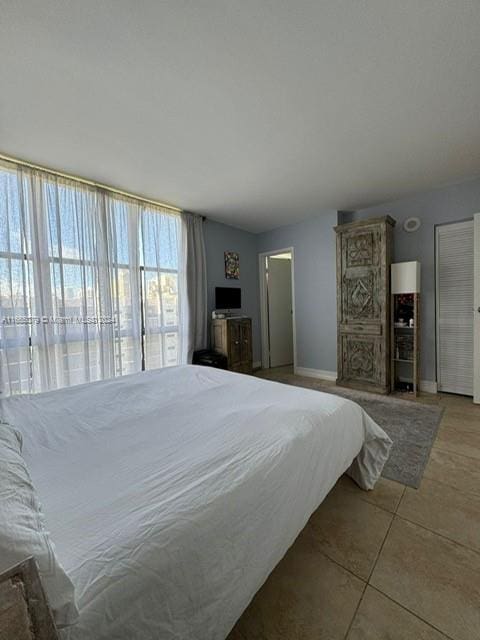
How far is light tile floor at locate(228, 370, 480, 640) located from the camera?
102 centimetres

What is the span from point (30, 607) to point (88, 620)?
169mm

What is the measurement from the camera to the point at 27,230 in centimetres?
261

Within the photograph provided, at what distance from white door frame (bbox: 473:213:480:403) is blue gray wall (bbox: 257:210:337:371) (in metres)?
1.66

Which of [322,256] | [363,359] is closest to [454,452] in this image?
[363,359]

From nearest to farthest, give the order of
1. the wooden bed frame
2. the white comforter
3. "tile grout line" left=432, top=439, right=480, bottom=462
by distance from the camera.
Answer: the wooden bed frame < the white comforter < "tile grout line" left=432, top=439, right=480, bottom=462

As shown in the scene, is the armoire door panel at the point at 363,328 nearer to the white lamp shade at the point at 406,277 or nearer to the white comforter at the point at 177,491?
the white lamp shade at the point at 406,277

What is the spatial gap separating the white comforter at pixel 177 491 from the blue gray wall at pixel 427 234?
2.63m

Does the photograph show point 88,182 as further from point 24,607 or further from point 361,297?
point 361,297

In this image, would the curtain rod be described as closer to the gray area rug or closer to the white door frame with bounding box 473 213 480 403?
the gray area rug

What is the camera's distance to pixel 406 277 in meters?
3.42

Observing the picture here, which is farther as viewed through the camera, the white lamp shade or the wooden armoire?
the wooden armoire

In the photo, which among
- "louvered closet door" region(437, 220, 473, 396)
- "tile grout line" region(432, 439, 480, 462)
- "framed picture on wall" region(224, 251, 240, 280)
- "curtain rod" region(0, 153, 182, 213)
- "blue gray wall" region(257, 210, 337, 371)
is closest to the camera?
"tile grout line" region(432, 439, 480, 462)

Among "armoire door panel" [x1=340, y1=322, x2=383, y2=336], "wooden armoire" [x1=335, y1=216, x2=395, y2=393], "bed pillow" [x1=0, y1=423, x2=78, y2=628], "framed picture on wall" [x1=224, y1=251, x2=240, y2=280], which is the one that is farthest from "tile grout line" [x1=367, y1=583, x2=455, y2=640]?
"framed picture on wall" [x1=224, y1=251, x2=240, y2=280]

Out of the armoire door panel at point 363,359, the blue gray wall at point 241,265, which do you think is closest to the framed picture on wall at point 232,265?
the blue gray wall at point 241,265
